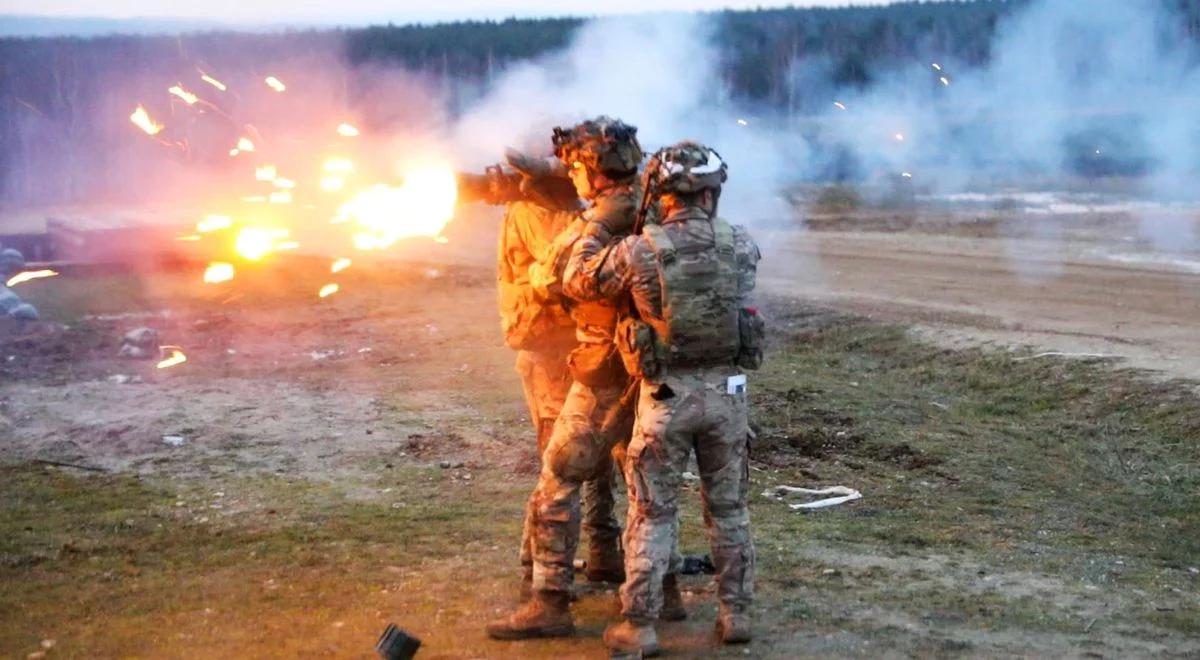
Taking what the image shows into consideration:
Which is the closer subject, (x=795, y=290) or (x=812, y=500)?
(x=812, y=500)

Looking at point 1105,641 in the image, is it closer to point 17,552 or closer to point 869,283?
point 17,552

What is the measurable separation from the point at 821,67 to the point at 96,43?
85.3ft

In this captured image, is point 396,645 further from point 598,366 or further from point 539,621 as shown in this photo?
point 598,366

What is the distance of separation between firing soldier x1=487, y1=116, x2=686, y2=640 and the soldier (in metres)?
0.27

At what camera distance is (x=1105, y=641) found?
6703 mm

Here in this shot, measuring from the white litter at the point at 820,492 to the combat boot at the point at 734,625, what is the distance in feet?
9.95

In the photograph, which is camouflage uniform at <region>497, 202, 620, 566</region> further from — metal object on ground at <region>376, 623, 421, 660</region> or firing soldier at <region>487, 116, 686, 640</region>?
metal object on ground at <region>376, 623, 421, 660</region>

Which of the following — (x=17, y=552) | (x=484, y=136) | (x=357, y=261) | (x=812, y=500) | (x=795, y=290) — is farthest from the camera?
(x=357, y=261)

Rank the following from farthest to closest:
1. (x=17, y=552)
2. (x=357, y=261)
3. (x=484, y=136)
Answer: (x=357, y=261) < (x=484, y=136) < (x=17, y=552)

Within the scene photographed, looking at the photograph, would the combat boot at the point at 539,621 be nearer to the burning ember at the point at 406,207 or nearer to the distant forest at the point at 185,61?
the burning ember at the point at 406,207

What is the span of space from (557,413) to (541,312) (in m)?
0.56

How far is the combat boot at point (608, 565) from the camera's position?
297 inches

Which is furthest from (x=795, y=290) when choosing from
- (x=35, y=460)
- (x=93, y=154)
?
(x=93, y=154)

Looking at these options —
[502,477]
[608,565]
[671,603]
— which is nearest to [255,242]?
[502,477]
